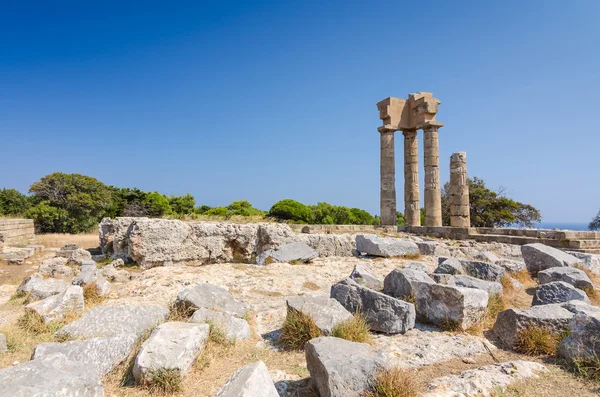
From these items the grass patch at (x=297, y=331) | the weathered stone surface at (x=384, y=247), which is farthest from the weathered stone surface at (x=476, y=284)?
the weathered stone surface at (x=384, y=247)

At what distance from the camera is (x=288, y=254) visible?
8.27 metres

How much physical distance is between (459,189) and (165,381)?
1751cm

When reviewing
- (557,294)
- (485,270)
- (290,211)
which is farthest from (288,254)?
(290,211)

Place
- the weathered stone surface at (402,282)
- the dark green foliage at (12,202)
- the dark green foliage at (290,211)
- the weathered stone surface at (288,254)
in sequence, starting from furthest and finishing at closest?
the dark green foliage at (12,202), the dark green foliage at (290,211), the weathered stone surface at (288,254), the weathered stone surface at (402,282)

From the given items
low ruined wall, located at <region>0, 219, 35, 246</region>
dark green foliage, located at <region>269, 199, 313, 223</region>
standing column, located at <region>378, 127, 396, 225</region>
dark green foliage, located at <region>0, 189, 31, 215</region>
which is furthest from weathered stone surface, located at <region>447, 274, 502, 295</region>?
dark green foliage, located at <region>0, 189, 31, 215</region>

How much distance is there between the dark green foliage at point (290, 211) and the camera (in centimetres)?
2702

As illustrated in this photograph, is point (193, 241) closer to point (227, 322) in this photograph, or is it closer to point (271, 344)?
point (227, 322)

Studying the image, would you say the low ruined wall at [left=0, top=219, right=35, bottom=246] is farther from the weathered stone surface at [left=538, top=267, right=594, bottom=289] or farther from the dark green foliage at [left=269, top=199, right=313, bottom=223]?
the weathered stone surface at [left=538, top=267, right=594, bottom=289]

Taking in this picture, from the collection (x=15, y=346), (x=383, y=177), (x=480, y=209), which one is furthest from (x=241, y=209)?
(x=15, y=346)

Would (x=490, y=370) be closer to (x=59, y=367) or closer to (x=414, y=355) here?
(x=414, y=355)

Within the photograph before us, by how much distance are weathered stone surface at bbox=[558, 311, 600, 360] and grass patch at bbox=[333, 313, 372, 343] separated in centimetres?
193

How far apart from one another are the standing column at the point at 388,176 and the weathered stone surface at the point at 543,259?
436 inches

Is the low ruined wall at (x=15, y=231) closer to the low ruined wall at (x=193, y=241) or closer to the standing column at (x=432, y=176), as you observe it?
the low ruined wall at (x=193, y=241)

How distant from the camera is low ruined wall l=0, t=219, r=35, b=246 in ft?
54.1
